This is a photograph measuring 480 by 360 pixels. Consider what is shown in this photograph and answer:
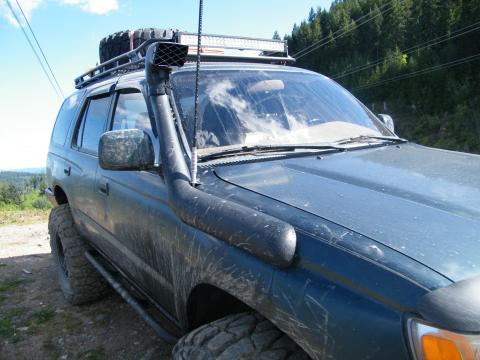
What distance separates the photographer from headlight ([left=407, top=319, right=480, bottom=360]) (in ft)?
3.45

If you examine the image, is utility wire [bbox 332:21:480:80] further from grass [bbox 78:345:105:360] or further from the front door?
grass [bbox 78:345:105:360]

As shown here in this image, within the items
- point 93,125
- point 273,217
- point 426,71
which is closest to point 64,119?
point 93,125

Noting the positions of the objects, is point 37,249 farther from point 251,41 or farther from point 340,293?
point 340,293

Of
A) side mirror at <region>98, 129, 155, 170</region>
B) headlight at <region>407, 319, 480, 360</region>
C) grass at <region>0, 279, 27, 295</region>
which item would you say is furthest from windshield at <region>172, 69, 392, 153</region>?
grass at <region>0, 279, 27, 295</region>

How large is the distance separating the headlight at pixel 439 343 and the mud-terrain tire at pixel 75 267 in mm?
3483

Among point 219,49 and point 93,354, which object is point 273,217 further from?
point 93,354

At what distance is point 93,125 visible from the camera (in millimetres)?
3691

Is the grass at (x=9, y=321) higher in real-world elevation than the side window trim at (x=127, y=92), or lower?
lower

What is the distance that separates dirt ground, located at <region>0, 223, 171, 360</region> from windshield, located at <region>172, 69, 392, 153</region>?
5.95ft

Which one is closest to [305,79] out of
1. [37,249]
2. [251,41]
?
[251,41]

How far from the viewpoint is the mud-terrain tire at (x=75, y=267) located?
406 cm

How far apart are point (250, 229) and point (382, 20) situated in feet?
231

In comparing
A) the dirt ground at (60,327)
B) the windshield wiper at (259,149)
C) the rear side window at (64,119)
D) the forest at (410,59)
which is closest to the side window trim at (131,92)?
the windshield wiper at (259,149)

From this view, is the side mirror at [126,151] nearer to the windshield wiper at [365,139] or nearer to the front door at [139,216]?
the front door at [139,216]
